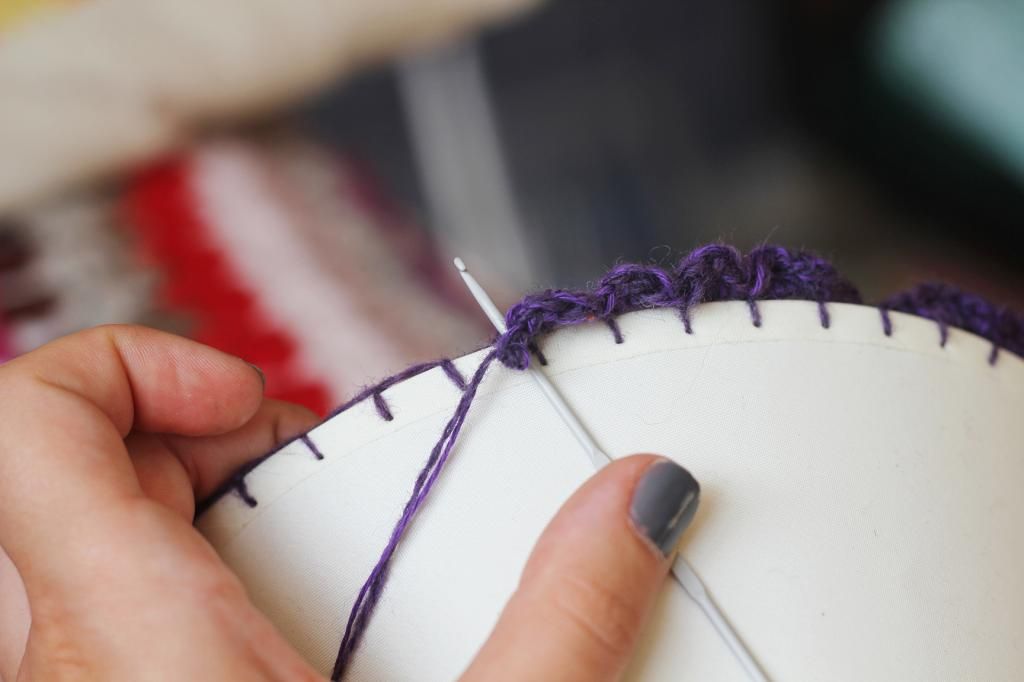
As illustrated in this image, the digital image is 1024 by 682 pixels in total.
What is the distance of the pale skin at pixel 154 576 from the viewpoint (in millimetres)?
416

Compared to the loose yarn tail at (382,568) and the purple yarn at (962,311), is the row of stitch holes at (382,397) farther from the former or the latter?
the purple yarn at (962,311)

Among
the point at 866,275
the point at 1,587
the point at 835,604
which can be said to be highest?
the point at 1,587

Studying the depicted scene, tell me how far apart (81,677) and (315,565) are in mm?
119

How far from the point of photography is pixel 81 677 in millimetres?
432

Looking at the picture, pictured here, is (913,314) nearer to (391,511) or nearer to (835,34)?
(391,511)

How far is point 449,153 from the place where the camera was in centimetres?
122

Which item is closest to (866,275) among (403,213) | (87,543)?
(403,213)

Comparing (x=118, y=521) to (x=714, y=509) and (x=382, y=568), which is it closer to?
(x=382, y=568)

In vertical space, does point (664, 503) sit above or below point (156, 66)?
below

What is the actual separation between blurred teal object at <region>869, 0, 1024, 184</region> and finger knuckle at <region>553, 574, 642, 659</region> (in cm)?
93

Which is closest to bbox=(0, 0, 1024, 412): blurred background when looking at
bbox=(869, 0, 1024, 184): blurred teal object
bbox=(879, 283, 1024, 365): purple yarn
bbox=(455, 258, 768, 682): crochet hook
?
bbox=(869, 0, 1024, 184): blurred teal object

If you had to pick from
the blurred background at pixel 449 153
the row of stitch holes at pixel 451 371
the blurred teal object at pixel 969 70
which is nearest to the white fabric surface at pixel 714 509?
the row of stitch holes at pixel 451 371

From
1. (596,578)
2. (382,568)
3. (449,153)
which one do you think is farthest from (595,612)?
(449,153)

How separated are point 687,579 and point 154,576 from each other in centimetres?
25
